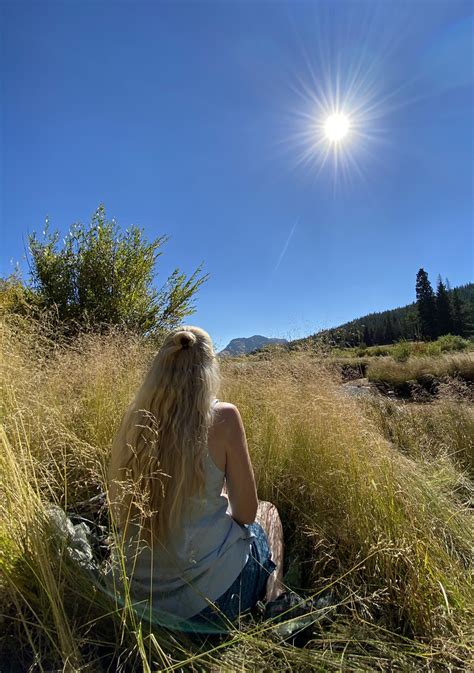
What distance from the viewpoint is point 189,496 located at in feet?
4.20

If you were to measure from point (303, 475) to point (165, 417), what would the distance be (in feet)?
3.96

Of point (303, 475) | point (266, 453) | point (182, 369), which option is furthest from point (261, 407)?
point (182, 369)

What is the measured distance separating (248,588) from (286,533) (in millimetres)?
731

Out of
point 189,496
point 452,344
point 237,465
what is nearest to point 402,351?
point 452,344

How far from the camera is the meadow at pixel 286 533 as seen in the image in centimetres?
106

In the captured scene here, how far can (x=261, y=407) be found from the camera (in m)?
2.90

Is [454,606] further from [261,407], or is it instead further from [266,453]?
[261,407]

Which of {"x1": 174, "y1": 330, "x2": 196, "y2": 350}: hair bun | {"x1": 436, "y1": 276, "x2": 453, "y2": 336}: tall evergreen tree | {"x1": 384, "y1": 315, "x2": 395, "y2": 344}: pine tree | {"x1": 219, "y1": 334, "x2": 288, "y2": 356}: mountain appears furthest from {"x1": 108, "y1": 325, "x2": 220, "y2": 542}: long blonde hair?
{"x1": 384, "y1": 315, "x2": 395, "y2": 344}: pine tree

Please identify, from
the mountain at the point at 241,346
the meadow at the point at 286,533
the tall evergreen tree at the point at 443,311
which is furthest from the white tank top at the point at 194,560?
the tall evergreen tree at the point at 443,311

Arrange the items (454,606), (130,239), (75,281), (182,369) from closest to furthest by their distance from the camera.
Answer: (454,606)
(182,369)
(75,281)
(130,239)

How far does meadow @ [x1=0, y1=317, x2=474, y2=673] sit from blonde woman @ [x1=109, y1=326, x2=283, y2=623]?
0.13 metres

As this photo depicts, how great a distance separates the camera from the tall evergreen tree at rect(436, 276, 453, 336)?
36594 mm

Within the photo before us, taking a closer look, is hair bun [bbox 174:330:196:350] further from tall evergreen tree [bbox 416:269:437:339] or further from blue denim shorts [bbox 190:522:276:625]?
tall evergreen tree [bbox 416:269:437:339]

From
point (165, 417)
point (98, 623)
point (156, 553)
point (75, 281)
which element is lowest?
point (98, 623)
